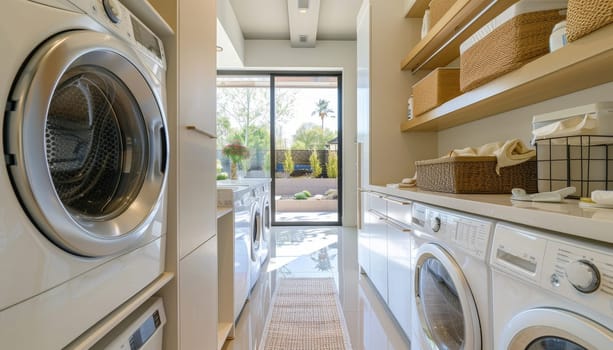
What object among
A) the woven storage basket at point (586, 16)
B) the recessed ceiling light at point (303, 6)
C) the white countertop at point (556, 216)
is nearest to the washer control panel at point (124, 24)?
the white countertop at point (556, 216)

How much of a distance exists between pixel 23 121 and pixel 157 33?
0.68 m

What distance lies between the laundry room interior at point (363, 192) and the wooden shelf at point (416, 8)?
0.24 feet

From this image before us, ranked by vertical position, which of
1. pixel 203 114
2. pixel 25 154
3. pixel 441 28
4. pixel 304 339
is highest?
pixel 441 28

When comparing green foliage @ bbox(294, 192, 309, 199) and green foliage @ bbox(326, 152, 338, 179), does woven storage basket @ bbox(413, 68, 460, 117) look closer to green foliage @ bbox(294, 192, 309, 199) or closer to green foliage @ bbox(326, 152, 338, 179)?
green foliage @ bbox(326, 152, 338, 179)

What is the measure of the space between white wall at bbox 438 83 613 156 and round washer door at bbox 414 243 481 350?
2.97 feet

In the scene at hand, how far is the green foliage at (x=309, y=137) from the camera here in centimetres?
525

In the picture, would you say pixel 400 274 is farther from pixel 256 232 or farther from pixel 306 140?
pixel 306 140

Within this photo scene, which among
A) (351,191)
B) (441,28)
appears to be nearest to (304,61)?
(351,191)

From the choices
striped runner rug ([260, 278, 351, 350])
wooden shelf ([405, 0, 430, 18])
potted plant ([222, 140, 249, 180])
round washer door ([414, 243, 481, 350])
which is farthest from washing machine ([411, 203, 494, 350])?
potted plant ([222, 140, 249, 180])

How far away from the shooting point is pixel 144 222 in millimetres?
830

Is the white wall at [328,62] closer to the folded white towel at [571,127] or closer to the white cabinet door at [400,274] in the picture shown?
the white cabinet door at [400,274]

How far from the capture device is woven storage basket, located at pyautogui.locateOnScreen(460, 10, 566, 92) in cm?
118

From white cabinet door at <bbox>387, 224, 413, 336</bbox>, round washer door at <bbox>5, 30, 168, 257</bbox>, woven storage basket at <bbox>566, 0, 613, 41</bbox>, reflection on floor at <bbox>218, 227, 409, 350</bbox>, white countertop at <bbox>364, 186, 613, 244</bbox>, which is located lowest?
reflection on floor at <bbox>218, 227, 409, 350</bbox>

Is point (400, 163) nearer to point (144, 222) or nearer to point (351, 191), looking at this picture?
point (144, 222)
